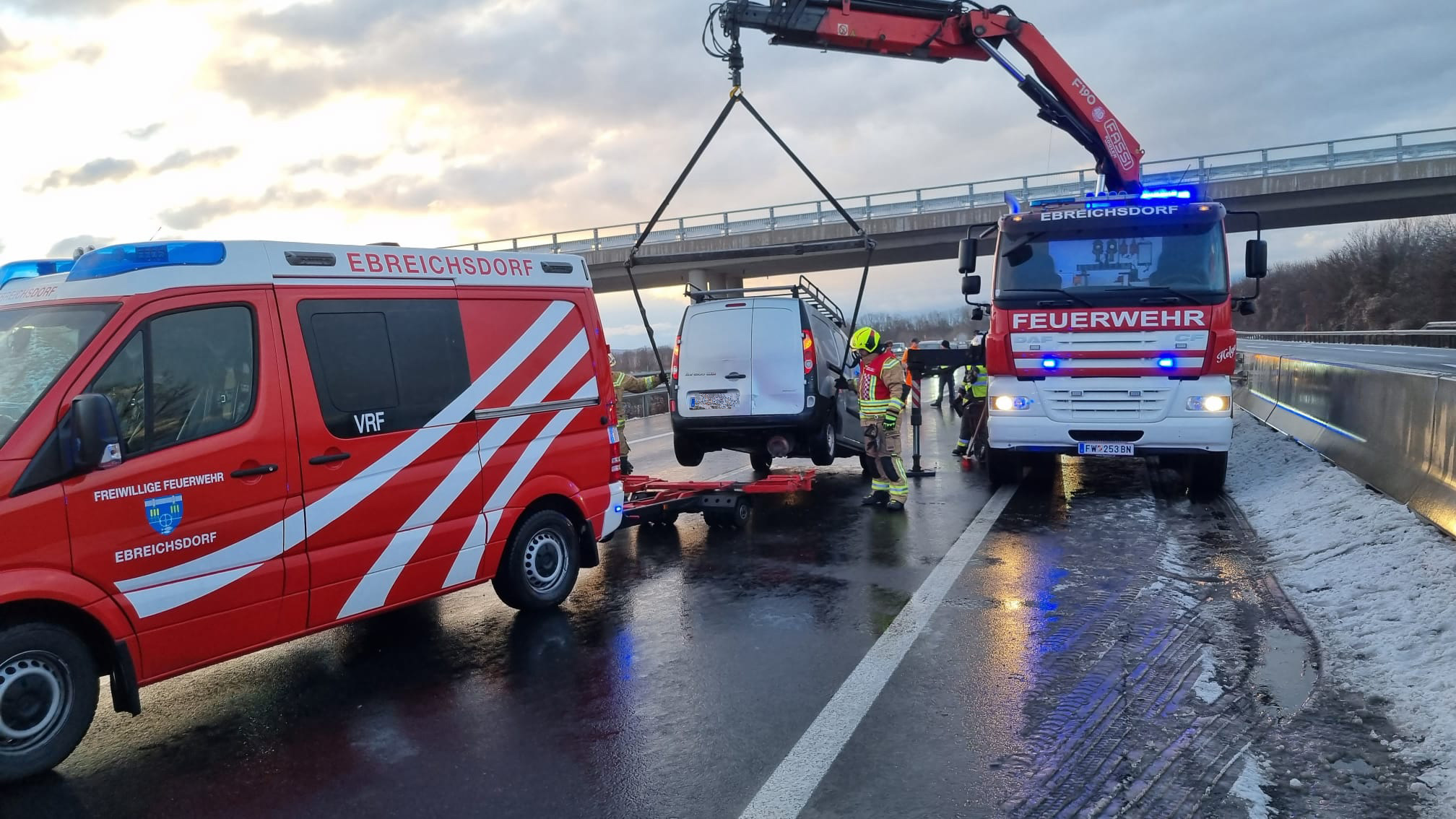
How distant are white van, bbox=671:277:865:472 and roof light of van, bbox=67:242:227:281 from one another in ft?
21.2

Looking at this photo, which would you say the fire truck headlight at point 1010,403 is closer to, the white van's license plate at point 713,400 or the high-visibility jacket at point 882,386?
the high-visibility jacket at point 882,386

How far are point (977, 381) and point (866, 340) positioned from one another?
4420mm

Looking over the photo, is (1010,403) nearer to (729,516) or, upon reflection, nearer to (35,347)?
(729,516)

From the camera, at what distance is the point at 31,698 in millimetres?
3896

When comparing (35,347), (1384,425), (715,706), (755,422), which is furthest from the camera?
(755,422)

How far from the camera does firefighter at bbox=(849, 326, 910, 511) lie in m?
9.51

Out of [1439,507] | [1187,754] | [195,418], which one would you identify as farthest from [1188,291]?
[195,418]

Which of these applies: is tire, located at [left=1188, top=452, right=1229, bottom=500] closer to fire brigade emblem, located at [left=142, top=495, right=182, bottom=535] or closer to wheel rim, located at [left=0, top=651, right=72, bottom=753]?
fire brigade emblem, located at [left=142, top=495, right=182, bottom=535]

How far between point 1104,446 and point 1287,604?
3.69 metres

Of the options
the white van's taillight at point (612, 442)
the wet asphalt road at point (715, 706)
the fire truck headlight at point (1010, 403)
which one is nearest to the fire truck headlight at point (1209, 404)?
the fire truck headlight at point (1010, 403)

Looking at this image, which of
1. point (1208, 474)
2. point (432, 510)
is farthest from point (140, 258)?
point (1208, 474)

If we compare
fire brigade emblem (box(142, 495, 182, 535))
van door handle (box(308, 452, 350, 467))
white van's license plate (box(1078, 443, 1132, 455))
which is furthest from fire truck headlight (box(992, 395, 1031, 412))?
fire brigade emblem (box(142, 495, 182, 535))

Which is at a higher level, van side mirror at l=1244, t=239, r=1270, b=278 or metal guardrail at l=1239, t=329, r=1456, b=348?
van side mirror at l=1244, t=239, r=1270, b=278

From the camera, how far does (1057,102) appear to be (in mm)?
11953
